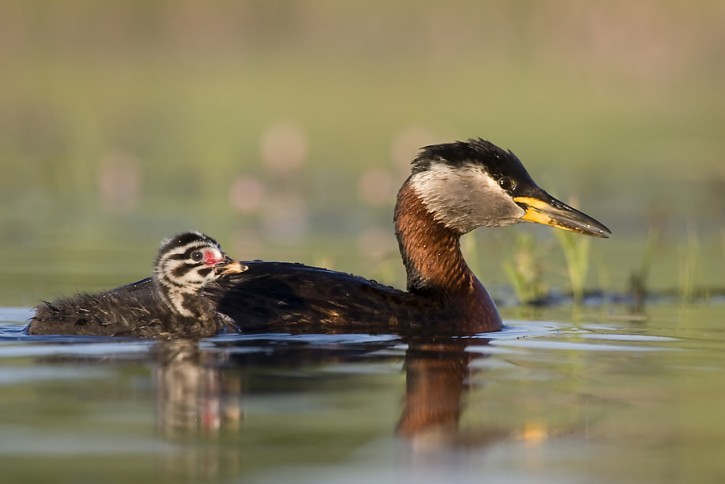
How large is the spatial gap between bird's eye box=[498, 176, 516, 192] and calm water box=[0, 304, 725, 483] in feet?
5.25

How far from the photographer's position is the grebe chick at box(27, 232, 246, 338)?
965 centimetres

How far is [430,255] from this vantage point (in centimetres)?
1106

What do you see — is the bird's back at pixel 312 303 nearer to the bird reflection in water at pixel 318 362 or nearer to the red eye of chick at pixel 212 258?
the red eye of chick at pixel 212 258

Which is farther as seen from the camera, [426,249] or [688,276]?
[688,276]

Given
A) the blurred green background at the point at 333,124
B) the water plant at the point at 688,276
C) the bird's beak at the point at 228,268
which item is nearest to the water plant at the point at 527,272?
the blurred green background at the point at 333,124

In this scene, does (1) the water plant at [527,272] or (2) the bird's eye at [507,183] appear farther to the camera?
(1) the water plant at [527,272]

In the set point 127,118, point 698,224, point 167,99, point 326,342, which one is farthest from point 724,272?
point 167,99

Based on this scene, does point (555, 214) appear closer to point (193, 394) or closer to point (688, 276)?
point (688, 276)

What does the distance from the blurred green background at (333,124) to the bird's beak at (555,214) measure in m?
0.83

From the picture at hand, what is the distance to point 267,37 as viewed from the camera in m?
30.6

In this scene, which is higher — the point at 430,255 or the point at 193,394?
the point at 430,255

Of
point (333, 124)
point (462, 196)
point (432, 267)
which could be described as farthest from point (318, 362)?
point (333, 124)

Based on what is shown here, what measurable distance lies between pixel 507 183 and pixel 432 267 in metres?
0.81

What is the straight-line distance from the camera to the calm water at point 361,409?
611 centimetres
